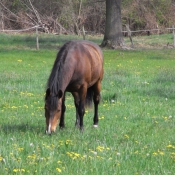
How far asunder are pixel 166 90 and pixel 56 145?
8381 millimetres

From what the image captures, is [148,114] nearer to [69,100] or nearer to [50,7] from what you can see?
[69,100]

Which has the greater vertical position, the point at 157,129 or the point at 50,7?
the point at 50,7

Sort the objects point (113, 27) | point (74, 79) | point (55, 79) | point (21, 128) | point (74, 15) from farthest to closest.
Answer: point (74, 15) → point (113, 27) → point (74, 79) → point (21, 128) → point (55, 79)

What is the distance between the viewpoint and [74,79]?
382 inches

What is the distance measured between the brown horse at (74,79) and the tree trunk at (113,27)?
2259 cm

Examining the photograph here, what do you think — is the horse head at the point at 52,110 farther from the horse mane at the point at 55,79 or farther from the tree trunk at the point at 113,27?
the tree trunk at the point at 113,27

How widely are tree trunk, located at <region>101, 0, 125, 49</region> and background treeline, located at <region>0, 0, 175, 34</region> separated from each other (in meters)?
11.3

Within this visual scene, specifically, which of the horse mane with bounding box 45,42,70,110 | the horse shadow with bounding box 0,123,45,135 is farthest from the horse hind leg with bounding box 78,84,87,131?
the horse shadow with bounding box 0,123,45,135

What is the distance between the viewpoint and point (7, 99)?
13477 millimetres

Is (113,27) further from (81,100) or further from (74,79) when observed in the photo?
(74,79)

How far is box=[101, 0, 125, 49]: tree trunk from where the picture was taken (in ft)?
111

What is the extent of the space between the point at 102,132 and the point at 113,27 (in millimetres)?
25306

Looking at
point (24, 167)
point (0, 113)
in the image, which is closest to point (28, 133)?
point (24, 167)

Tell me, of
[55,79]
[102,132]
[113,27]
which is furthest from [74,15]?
[102,132]
